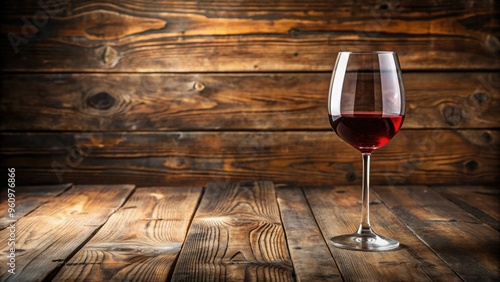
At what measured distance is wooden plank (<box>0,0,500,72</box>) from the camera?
2.04 metres

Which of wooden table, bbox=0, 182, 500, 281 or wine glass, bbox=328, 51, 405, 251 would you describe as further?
wine glass, bbox=328, 51, 405, 251

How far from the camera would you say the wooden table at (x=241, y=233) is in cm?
108

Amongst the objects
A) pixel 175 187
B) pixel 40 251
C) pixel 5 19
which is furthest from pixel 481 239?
pixel 5 19

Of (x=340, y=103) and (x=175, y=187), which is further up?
(x=340, y=103)

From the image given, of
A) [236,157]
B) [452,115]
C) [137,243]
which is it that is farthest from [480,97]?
[137,243]

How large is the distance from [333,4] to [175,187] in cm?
67

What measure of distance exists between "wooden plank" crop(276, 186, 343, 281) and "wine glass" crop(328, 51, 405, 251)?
0.22ft

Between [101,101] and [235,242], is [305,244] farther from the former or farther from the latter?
[101,101]

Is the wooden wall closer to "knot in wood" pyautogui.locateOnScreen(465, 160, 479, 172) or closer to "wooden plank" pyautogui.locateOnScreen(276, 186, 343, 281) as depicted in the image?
"knot in wood" pyautogui.locateOnScreen(465, 160, 479, 172)

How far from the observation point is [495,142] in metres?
2.10

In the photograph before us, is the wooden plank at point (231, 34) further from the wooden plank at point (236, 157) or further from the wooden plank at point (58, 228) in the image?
the wooden plank at point (58, 228)

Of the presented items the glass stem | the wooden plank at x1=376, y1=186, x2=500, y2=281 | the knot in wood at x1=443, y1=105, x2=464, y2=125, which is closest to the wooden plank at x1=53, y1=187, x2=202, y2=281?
the glass stem

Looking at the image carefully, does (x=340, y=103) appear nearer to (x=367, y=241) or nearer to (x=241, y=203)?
(x=367, y=241)

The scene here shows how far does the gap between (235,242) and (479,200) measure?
775mm
